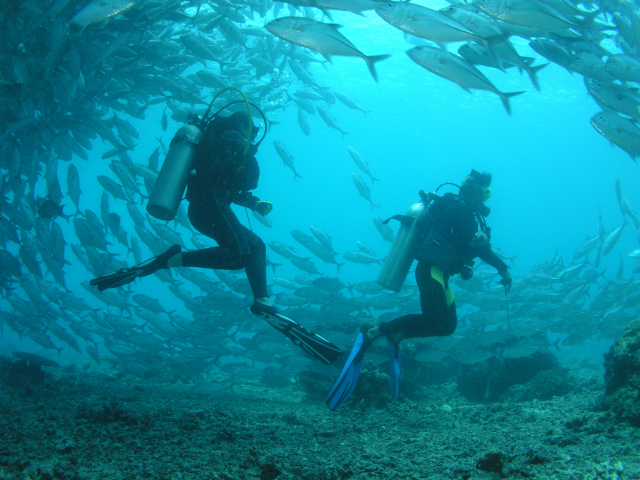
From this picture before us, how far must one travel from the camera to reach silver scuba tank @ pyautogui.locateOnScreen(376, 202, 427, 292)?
4207 millimetres

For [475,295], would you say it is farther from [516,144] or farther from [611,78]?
[516,144]

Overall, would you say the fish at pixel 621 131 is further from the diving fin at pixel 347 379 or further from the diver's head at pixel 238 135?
the diver's head at pixel 238 135

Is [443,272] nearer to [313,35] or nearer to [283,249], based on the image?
[313,35]

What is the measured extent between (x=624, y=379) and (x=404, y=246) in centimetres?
275

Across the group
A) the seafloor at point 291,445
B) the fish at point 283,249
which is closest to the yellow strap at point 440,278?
the seafloor at point 291,445

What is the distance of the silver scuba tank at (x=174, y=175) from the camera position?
130 inches

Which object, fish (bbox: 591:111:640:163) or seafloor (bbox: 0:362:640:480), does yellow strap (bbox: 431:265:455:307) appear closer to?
seafloor (bbox: 0:362:640:480)

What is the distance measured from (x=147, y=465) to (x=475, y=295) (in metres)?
9.76

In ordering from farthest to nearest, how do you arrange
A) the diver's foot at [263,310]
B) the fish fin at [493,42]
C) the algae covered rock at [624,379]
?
1. the fish fin at [493,42]
2. the diver's foot at [263,310]
3. the algae covered rock at [624,379]

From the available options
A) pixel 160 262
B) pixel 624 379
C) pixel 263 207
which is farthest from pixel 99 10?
pixel 624 379

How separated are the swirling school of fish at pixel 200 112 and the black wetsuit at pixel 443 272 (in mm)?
1620

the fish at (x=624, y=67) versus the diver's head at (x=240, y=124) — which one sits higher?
the diver's head at (x=240, y=124)

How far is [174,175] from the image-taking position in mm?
3328

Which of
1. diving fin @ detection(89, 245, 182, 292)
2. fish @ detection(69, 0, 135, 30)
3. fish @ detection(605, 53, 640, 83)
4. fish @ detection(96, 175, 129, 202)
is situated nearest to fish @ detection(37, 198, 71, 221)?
fish @ detection(96, 175, 129, 202)
